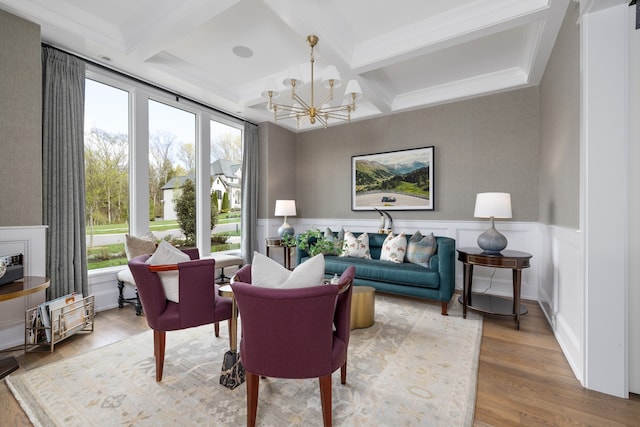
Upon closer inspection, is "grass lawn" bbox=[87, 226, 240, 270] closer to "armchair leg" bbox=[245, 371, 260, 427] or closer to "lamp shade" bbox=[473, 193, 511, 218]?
"armchair leg" bbox=[245, 371, 260, 427]

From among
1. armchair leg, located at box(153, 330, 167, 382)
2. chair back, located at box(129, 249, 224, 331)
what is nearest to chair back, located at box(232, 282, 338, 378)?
chair back, located at box(129, 249, 224, 331)

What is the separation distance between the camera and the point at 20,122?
8.29ft

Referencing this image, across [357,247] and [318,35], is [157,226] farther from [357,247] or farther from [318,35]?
[318,35]

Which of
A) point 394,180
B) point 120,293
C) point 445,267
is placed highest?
point 394,180

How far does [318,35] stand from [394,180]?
8.82 ft

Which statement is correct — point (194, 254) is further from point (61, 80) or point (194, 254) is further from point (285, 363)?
point (61, 80)

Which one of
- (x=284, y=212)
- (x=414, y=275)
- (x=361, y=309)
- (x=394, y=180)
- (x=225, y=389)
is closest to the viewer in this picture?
(x=225, y=389)

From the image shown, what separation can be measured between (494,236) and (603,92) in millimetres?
1603

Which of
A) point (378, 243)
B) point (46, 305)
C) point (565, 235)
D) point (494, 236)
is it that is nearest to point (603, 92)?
point (565, 235)

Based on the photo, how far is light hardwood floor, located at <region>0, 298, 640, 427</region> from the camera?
1.61 meters

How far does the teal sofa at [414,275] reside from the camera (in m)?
3.20

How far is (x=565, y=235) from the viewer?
2.44m

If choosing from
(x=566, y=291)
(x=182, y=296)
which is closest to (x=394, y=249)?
(x=566, y=291)

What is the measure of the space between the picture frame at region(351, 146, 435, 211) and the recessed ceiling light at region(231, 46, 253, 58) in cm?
248
